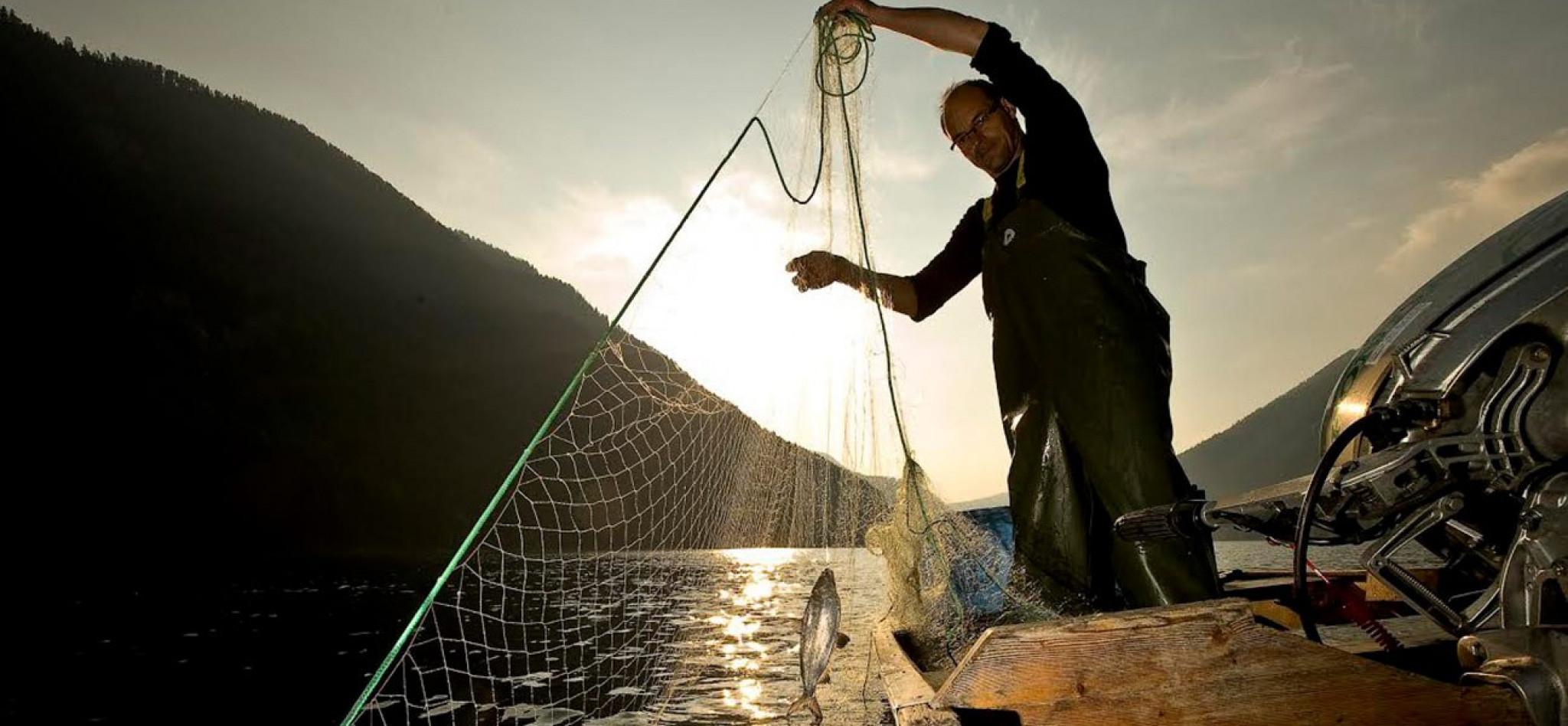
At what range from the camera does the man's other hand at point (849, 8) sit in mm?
3398

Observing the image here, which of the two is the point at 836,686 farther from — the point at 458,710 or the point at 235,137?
the point at 235,137

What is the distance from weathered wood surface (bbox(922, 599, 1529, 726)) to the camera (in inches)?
56.6

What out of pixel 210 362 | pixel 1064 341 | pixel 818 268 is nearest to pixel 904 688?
pixel 1064 341

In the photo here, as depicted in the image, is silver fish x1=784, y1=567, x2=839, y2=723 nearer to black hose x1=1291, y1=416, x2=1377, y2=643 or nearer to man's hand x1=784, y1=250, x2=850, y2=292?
man's hand x1=784, y1=250, x2=850, y2=292

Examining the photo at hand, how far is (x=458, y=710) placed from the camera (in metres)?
12.4

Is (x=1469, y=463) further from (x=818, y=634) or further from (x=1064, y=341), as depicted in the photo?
(x=818, y=634)

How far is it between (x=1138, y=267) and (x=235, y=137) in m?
165

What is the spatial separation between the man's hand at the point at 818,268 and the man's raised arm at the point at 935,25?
4.34ft

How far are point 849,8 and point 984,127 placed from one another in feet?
3.15

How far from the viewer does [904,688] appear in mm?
2291

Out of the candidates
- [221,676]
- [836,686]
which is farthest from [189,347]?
[836,686]

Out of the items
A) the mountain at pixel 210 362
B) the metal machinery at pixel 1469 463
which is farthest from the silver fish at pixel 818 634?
the mountain at pixel 210 362

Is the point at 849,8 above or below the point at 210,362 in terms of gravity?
below

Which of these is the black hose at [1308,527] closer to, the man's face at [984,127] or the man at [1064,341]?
the man at [1064,341]
